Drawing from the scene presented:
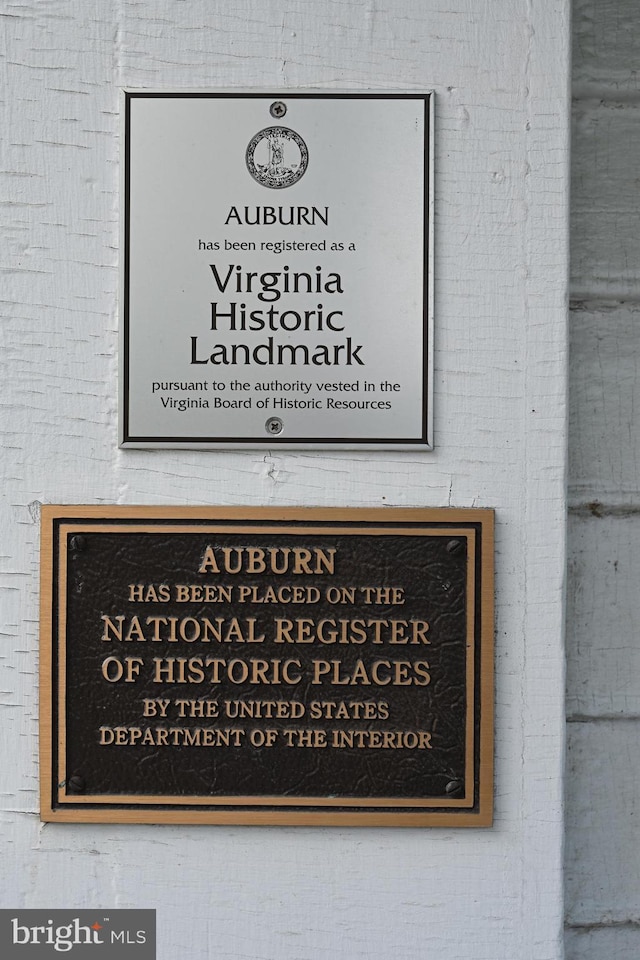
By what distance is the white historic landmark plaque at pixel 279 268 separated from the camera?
134 cm

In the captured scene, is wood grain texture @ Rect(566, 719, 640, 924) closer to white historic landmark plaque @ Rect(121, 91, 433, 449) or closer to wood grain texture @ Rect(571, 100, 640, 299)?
white historic landmark plaque @ Rect(121, 91, 433, 449)

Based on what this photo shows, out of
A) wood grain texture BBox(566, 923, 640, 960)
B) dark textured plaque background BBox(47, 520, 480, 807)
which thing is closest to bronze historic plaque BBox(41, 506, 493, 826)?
dark textured plaque background BBox(47, 520, 480, 807)

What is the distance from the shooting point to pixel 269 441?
1352mm

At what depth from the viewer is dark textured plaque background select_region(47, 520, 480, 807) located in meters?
1.34

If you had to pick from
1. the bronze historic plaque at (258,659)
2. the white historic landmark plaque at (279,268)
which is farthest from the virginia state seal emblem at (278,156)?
the bronze historic plaque at (258,659)

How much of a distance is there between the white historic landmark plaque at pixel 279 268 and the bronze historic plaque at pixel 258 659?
165 mm

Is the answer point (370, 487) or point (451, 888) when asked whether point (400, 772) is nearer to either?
point (451, 888)

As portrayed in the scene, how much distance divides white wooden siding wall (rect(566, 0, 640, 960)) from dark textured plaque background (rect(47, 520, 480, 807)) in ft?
1.20

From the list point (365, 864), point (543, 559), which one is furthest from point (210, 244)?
point (365, 864)

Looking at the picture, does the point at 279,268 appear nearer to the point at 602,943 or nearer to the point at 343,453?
the point at 343,453

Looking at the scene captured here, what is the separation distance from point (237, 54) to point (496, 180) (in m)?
0.48

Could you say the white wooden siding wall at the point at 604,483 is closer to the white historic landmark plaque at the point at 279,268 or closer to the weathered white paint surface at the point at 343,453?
the weathered white paint surface at the point at 343,453

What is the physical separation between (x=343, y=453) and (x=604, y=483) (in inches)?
22.2

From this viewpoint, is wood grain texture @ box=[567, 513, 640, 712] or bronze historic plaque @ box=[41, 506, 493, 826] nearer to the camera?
bronze historic plaque @ box=[41, 506, 493, 826]
